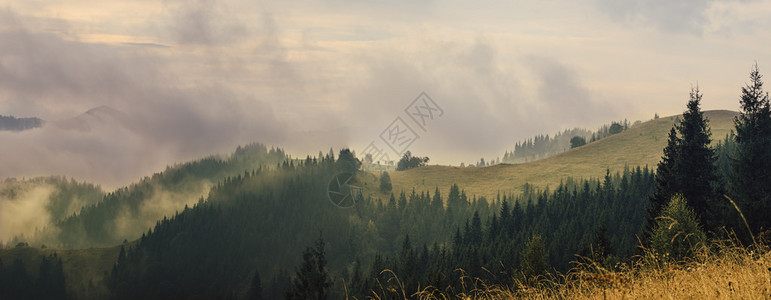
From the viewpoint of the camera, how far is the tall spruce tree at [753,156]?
57737mm

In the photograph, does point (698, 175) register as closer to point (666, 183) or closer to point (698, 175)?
point (698, 175)

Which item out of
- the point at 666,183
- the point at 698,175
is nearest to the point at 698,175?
the point at 698,175

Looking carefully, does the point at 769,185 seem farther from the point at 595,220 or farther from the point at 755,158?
the point at 595,220

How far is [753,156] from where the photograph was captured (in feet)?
194

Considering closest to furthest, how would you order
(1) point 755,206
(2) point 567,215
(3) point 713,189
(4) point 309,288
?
1. (1) point 755,206
2. (3) point 713,189
3. (4) point 309,288
4. (2) point 567,215

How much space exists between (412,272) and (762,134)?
327ft

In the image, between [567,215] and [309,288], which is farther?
[567,215]

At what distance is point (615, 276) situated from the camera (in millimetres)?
8773

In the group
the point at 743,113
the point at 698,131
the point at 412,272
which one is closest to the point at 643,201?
the point at 412,272

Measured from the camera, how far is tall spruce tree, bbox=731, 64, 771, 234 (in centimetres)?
5774

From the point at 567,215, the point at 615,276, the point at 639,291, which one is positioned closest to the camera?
the point at 639,291

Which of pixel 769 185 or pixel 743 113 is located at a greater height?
pixel 743 113

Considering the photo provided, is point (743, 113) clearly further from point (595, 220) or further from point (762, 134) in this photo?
point (595, 220)

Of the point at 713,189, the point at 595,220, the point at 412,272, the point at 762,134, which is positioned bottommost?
the point at 412,272
